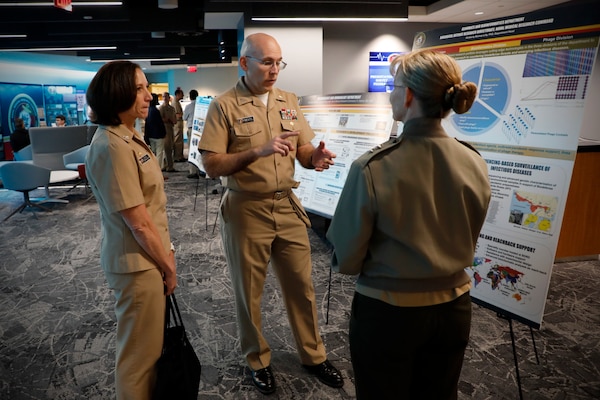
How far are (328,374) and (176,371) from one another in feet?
2.95

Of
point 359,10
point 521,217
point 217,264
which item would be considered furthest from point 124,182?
point 359,10

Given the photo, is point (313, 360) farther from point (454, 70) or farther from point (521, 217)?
point (454, 70)

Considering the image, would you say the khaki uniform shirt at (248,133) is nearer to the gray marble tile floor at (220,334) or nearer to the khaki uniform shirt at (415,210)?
the khaki uniform shirt at (415,210)

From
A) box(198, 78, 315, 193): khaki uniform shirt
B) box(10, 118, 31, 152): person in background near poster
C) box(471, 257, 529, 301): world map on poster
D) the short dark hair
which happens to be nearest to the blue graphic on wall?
box(10, 118, 31, 152): person in background near poster

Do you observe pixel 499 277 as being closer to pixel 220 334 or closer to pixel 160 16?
pixel 220 334

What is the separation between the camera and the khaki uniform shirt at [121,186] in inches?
56.6

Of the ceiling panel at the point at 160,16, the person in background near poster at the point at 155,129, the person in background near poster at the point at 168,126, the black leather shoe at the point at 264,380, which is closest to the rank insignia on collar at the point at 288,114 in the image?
the black leather shoe at the point at 264,380

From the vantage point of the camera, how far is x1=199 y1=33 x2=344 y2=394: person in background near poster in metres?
1.95

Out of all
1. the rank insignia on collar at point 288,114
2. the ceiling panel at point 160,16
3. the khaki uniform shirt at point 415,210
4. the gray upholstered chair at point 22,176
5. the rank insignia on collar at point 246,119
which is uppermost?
the ceiling panel at point 160,16

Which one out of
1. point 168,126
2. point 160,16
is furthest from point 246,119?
point 168,126

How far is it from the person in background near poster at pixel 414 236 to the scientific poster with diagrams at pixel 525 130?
3.16 ft

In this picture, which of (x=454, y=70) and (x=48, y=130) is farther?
(x=48, y=130)

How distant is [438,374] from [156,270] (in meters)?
1.05

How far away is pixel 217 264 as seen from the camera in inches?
158
